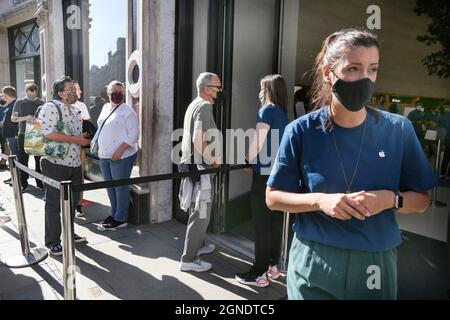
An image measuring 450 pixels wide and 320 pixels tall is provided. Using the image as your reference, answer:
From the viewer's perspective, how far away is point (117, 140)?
176 inches

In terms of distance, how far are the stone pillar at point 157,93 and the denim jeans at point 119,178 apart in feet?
0.96

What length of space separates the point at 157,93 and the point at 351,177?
3581 millimetres

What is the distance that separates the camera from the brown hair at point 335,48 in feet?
4.66

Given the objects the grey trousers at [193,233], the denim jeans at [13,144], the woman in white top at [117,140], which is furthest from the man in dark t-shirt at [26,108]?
the grey trousers at [193,233]

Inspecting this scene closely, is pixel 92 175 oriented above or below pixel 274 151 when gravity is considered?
below

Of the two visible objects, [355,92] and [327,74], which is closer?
[355,92]

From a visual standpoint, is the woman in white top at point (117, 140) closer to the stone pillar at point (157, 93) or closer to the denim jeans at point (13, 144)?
the stone pillar at point (157, 93)

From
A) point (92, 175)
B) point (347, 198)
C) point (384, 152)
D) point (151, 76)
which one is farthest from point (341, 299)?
point (92, 175)

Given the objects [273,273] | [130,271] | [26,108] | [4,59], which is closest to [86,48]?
[26,108]

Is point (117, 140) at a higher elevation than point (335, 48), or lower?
lower

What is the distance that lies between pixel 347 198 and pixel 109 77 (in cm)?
606

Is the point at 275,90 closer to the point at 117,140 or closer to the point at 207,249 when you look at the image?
the point at 207,249

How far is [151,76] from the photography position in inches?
183

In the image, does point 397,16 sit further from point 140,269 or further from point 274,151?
point 140,269
